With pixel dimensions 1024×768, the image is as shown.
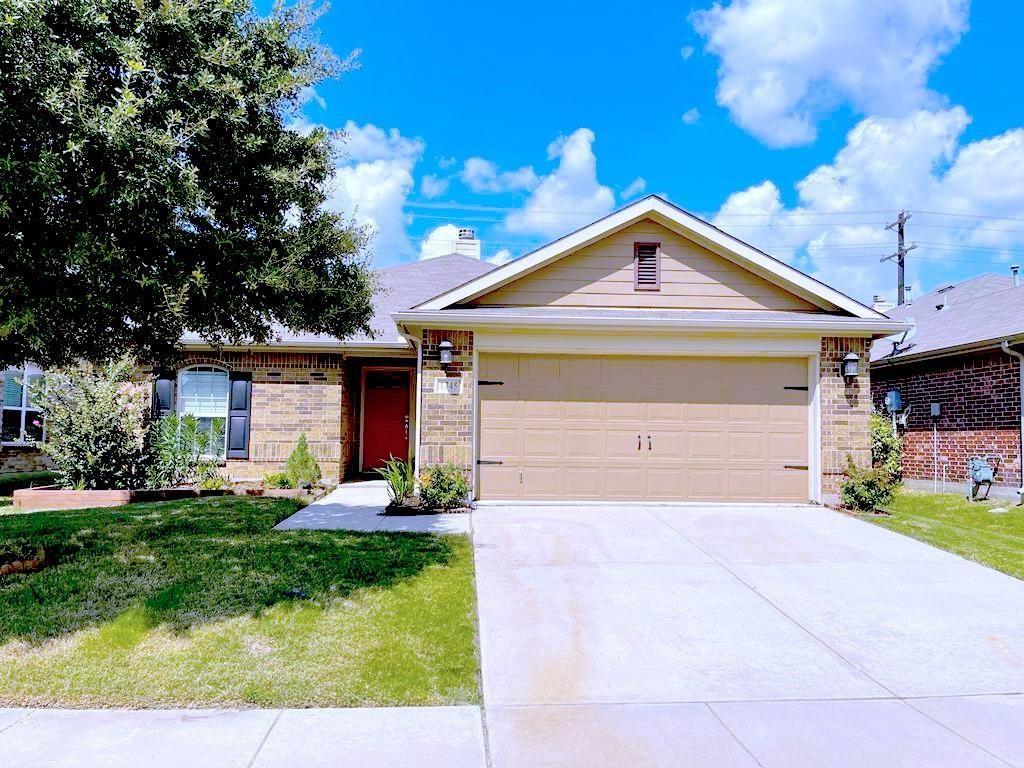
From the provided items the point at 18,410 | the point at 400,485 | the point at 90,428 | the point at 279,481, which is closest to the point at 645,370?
the point at 400,485

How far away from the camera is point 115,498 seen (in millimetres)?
9539

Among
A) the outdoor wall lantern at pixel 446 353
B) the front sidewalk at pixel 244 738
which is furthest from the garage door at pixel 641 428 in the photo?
the front sidewalk at pixel 244 738

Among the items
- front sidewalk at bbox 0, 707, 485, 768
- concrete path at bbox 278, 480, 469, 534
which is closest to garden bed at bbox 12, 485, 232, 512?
concrete path at bbox 278, 480, 469, 534

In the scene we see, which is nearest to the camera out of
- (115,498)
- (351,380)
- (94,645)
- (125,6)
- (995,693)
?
(995,693)

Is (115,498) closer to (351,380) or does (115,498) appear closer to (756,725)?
(351,380)

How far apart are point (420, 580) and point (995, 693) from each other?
403 cm

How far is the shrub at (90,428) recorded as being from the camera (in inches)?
388

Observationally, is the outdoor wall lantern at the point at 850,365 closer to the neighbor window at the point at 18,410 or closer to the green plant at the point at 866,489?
the green plant at the point at 866,489

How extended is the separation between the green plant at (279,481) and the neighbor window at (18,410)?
527 cm

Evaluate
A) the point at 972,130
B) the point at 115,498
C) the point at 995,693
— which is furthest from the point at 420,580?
the point at 972,130

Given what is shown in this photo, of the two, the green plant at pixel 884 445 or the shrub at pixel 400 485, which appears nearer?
the shrub at pixel 400 485

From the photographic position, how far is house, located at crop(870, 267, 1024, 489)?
10.6m

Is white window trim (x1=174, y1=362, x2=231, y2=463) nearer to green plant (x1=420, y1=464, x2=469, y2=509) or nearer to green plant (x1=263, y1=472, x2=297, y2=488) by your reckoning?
green plant (x1=263, y1=472, x2=297, y2=488)

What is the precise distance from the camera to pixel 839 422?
30.5ft
